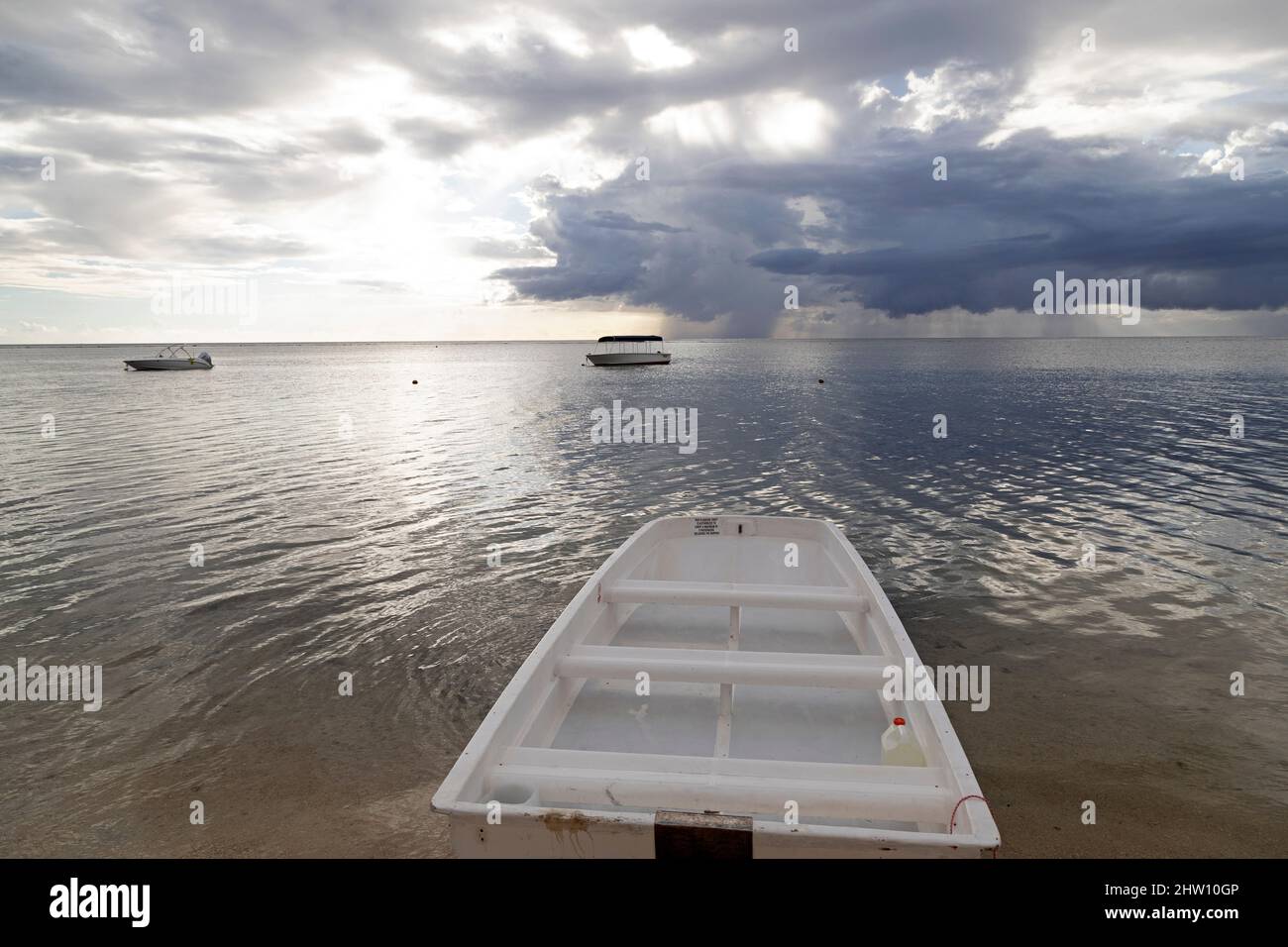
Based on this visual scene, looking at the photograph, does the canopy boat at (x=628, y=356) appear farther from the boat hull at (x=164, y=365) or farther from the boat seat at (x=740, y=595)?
the boat seat at (x=740, y=595)

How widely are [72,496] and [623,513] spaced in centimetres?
1318

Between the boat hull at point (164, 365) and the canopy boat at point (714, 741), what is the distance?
89863 mm

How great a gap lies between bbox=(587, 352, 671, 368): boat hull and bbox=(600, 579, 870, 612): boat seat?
84.7 meters

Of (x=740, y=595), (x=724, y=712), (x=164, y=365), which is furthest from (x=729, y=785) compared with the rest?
(x=164, y=365)

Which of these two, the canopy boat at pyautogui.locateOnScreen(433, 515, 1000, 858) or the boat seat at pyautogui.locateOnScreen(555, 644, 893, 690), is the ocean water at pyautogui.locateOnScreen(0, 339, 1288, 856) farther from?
the boat seat at pyautogui.locateOnScreen(555, 644, 893, 690)

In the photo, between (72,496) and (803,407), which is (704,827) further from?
(803,407)

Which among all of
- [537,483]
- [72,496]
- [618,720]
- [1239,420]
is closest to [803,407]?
[1239,420]

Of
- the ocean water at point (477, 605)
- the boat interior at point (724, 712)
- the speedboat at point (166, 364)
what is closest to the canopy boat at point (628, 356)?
the speedboat at point (166, 364)

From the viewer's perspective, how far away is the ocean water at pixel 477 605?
5746 millimetres

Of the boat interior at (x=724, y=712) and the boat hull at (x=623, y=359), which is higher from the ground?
the boat hull at (x=623, y=359)

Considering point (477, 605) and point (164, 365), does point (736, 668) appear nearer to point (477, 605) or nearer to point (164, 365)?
point (477, 605)

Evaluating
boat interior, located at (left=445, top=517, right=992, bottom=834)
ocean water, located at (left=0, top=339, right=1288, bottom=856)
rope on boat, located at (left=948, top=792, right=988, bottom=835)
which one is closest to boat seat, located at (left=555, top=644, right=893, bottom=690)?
boat interior, located at (left=445, top=517, right=992, bottom=834)

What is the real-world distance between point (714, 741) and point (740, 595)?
1.88m

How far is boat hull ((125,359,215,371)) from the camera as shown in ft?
260
